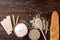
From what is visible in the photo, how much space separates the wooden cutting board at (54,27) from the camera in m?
1.80

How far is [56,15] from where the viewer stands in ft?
6.00

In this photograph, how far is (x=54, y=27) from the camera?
1809mm

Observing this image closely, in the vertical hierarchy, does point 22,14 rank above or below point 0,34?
above

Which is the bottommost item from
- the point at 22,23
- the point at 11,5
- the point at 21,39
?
the point at 21,39

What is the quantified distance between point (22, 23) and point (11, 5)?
0.18m

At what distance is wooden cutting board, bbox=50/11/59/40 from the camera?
180cm

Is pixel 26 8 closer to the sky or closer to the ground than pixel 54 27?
closer to the sky

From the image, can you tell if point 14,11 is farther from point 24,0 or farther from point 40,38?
point 40,38

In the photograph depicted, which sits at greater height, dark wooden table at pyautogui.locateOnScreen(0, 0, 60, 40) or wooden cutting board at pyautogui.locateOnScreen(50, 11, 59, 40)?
dark wooden table at pyautogui.locateOnScreen(0, 0, 60, 40)

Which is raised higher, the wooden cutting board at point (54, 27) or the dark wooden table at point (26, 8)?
the dark wooden table at point (26, 8)

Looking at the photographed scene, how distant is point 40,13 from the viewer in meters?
1.84

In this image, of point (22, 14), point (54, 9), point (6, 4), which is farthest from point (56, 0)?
point (6, 4)

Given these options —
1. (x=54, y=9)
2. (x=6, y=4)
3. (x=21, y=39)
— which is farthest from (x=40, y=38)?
(x=6, y=4)

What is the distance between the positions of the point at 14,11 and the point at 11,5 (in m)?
0.06
